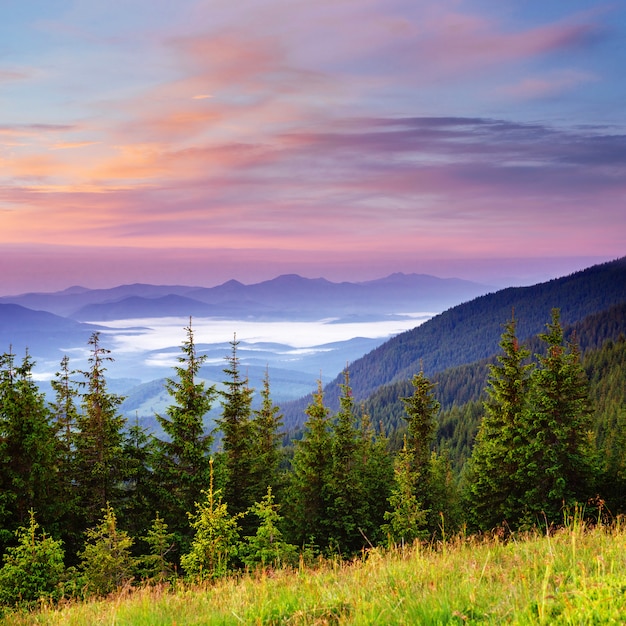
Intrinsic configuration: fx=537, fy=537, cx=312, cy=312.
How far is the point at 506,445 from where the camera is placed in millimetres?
29016

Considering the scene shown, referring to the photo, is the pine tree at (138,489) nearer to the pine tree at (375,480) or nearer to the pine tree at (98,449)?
the pine tree at (98,449)

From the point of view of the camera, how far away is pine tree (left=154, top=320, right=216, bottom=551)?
25922 millimetres

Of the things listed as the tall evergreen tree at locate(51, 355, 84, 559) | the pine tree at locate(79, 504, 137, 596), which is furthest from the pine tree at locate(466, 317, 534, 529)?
the tall evergreen tree at locate(51, 355, 84, 559)

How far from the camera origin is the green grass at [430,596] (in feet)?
16.7

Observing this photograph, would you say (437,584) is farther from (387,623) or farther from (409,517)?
(409,517)

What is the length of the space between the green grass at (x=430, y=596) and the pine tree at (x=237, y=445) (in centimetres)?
2147

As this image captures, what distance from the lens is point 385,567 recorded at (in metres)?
7.80

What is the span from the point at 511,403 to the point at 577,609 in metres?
26.1

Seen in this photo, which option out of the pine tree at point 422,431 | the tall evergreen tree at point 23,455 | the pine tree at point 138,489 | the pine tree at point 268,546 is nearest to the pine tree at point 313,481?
the pine tree at point 422,431

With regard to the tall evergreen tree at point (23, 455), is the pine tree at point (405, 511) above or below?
below

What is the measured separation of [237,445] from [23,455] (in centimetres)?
1135

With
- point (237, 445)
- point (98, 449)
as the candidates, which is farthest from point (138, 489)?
point (237, 445)

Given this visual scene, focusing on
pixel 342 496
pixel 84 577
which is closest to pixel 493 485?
pixel 342 496

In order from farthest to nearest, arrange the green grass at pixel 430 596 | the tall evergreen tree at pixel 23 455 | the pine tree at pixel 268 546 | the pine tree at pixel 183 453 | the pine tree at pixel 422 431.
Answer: the pine tree at pixel 422 431, the pine tree at pixel 183 453, the tall evergreen tree at pixel 23 455, the pine tree at pixel 268 546, the green grass at pixel 430 596
